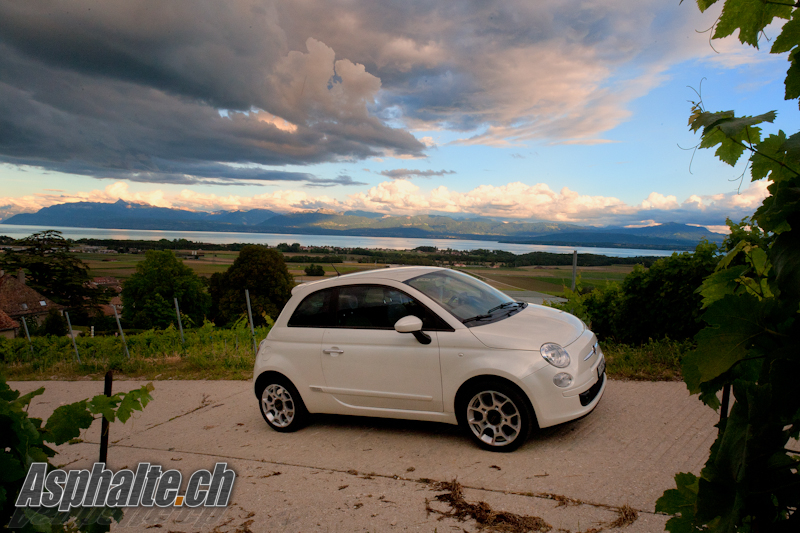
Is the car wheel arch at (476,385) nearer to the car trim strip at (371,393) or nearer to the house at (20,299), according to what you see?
the car trim strip at (371,393)

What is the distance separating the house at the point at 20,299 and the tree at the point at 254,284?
84.5ft

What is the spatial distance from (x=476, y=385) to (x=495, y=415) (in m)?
0.34

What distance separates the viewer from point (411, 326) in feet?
15.9

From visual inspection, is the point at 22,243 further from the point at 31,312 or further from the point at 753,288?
the point at 753,288

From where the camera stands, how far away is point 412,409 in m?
5.09

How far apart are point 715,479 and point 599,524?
2.84 m

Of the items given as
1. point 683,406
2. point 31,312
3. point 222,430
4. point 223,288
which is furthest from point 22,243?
point 683,406

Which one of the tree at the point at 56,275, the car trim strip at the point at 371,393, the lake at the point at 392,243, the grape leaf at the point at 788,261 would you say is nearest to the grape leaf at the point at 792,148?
the grape leaf at the point at 788,261

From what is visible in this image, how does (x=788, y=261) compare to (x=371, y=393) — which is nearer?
(x=788, y=261)

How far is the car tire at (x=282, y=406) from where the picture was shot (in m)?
5.74

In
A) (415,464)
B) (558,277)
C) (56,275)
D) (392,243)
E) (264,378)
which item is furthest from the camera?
(56,275)

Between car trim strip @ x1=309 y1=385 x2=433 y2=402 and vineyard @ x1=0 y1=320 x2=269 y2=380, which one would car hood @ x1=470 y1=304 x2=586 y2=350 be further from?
vineyard @ x1=0 y1=320 x2=269 y2=380

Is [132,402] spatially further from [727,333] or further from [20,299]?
[20,299]

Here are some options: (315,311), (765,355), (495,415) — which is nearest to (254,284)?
(315,311)
